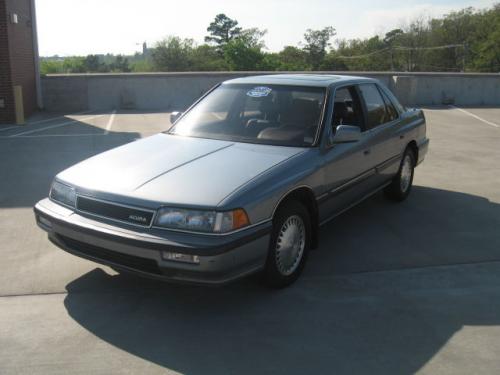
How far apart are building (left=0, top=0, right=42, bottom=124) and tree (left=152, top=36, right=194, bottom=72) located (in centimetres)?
7850

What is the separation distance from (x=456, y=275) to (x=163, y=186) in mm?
2656

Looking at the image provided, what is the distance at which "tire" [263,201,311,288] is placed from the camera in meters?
4.07

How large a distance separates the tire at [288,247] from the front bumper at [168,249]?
0.18 meters

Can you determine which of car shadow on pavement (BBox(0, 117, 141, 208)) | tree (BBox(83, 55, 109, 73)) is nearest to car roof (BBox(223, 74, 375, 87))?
car shadow on pavement (BBox(0, 117, 141, 208))

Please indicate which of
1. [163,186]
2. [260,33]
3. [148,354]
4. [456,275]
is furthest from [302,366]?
[260,33]

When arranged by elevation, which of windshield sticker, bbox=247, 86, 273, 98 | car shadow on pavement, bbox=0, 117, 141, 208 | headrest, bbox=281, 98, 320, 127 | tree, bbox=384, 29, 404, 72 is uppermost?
tree, bbox=384, 29, 404, 72

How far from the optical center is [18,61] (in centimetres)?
1471

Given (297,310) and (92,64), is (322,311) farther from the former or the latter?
(92,64)

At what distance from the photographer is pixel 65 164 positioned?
8.95 metres

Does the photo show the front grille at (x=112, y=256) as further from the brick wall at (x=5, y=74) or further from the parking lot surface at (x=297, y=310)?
the brick wall at (x=5, y=74)

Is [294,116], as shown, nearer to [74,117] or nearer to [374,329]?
[374,329]

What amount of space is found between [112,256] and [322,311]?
157 cm

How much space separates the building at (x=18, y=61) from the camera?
1362 cm

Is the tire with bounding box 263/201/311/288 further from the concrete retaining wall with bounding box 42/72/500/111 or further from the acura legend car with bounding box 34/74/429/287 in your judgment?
the concrete retaining wall with bounding box 42/72/500/111
